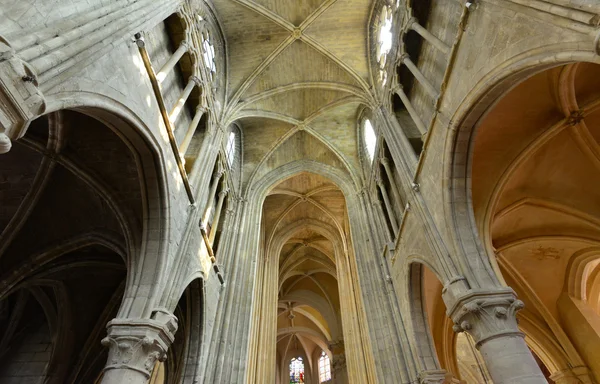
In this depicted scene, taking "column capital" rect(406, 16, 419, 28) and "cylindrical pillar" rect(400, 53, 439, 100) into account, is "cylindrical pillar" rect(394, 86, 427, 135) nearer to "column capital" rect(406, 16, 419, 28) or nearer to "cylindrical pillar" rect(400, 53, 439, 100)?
"cylindrical pillar" rect(400, 53, 439, 100)

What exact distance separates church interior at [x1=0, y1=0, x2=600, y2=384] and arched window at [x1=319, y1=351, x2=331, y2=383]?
11.3 meters

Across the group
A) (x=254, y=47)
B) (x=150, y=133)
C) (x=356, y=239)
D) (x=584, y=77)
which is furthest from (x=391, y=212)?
(x=254, y=47)

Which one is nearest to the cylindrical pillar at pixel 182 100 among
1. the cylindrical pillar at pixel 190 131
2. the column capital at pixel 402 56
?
the cylindrical pillar at pixel 190 131

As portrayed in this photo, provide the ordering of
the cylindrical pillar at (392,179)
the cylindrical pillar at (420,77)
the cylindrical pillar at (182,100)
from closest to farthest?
the cylindrical pillar at (420,77)
the cylindrical pillar at (182,100)
the cylindrical pillar at (392,179)

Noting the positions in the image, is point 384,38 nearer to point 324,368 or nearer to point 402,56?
point 402,56

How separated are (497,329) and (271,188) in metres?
11.4

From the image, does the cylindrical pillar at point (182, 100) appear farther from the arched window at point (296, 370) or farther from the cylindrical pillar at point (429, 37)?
the arched window at point (296, 370)

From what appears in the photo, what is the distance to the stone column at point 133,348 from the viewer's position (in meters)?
4.92

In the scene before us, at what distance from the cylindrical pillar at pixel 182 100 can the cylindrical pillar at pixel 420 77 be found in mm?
5415

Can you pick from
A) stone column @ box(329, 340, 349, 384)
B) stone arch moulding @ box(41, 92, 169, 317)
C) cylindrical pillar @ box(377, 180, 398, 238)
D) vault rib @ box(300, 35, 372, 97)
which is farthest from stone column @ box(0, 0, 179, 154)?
stone column @ box(329, 340, 349, 384)

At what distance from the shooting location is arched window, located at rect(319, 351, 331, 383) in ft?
78.5

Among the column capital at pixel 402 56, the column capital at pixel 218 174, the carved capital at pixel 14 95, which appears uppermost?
the column capital at pixel 402 56

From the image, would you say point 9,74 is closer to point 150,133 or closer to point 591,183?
point 150,133

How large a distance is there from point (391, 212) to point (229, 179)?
591cm
